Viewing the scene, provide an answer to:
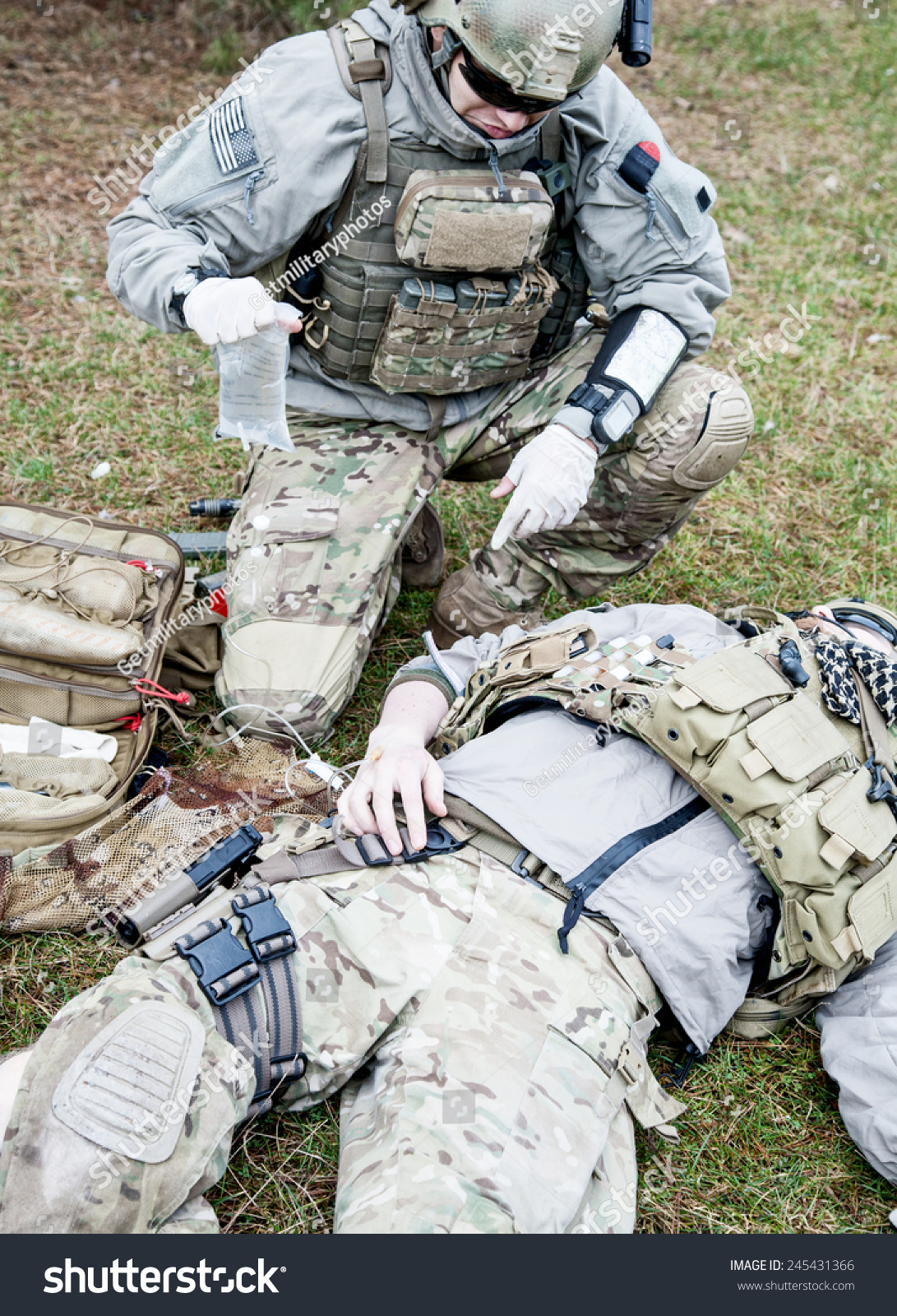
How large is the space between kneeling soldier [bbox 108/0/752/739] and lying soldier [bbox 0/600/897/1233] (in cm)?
65

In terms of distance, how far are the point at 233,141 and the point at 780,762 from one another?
213 cm

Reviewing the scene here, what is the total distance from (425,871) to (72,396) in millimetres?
2969

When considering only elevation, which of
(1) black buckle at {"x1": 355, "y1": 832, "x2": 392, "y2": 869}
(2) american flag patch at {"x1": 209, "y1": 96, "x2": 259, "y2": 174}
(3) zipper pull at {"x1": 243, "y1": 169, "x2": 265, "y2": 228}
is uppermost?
(2) american flag patch at {"x1": 209, "y1": 96, "x2": 259, "y2": 174}

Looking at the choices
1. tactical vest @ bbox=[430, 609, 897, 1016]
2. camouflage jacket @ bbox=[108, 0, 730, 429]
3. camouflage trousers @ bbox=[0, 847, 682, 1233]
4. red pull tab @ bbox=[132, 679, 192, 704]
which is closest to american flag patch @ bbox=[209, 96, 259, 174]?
camouflage jacket @ bbox=[108, 0, 730, 429]

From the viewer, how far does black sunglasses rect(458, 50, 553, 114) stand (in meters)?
2.78

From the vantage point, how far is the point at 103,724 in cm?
298

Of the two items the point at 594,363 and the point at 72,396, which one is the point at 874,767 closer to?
the point at 594,363

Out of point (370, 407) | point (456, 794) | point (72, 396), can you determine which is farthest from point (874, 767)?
point (72, 396)

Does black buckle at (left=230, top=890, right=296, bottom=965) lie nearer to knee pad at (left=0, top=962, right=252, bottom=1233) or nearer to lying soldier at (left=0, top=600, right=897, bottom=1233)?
lying soldier at (left=0, top=600, right=897, bottom=1233)

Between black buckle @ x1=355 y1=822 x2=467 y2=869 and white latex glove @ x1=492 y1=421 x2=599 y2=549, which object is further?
white latex glove @ x1=492 y1=421 x2=599 y2=549

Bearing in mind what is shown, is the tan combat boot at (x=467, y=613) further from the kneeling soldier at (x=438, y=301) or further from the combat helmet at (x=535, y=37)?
the combat helmet at (x=535, y=37)

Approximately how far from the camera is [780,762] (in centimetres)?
237

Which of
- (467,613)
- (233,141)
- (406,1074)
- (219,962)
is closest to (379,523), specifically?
(467,613)

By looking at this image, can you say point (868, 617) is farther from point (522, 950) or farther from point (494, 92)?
point (494, 92)
